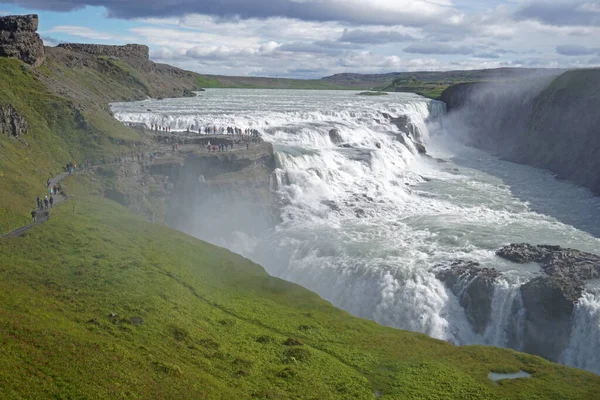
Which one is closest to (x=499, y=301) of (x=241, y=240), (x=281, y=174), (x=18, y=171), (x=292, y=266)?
(x=292, y=266)

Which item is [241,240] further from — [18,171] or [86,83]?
[86,83]

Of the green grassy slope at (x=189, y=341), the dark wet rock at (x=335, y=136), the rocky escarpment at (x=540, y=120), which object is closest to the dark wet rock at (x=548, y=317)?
the green grassy slope at (x=189, y=341)

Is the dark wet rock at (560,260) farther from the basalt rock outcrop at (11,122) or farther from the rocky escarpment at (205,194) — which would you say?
the basalt rock outcrop at (11,122)

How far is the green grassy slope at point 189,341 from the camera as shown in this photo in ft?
56.2

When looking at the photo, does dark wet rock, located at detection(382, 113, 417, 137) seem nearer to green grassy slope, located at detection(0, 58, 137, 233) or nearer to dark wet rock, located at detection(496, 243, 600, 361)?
green grassy slope, located at detection(0, 58, 137, 233)

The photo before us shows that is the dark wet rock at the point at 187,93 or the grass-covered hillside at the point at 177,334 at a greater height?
the dark wet rock at the point at 187,93

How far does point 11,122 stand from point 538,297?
40.7 meters

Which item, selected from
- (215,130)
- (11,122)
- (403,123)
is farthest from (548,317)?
(403,123)

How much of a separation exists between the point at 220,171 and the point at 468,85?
2771 inches

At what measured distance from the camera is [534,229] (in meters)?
44.5

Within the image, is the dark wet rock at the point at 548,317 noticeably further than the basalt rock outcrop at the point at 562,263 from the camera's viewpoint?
No

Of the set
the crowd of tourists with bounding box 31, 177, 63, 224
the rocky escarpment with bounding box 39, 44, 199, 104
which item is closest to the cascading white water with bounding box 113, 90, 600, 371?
the crowd of tourists with bounding box 31, 177, 63, 224

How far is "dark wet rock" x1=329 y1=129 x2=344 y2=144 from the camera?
6831cm

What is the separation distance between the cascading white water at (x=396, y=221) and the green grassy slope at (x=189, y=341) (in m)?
5.28
